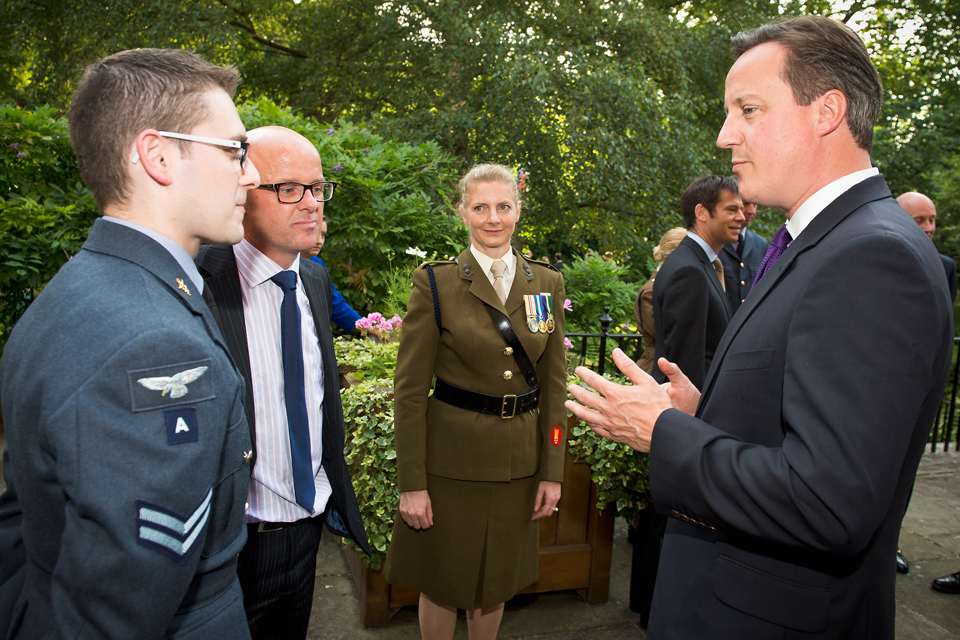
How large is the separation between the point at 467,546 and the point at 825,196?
2.03 meters

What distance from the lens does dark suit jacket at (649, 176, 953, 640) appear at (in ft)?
3.75

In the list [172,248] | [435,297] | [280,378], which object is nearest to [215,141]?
[172,248]

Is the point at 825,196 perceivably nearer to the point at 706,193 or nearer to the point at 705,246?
the point at 705,246

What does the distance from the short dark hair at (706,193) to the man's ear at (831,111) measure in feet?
7.12

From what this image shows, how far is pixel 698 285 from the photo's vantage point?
3354mm

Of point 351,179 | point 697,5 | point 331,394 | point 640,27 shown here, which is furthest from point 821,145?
point 697,5

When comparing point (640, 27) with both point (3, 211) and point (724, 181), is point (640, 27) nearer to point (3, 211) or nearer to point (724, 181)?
point (724, 181)

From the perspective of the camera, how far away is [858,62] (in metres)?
1.47

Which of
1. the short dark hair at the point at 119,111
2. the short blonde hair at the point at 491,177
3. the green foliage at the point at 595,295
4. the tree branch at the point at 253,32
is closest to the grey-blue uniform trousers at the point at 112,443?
the short dark hair at the point at 119,111

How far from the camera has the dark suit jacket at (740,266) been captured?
4.21 meters

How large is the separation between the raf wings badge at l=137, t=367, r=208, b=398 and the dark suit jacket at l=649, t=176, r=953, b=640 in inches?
39.3

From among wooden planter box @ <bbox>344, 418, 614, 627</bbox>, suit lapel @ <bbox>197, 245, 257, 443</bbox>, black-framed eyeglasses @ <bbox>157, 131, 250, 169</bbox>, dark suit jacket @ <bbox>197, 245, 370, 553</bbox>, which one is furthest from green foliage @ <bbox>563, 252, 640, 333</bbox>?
black-framed eyeglasses @ <bbox>157, 131, 250, 169</bbox>

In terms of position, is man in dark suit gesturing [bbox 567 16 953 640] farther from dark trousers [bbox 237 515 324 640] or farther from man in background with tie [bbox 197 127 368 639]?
dark trousers [bbox 237 515 324 640]

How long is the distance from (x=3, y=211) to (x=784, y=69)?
23.1 feet
